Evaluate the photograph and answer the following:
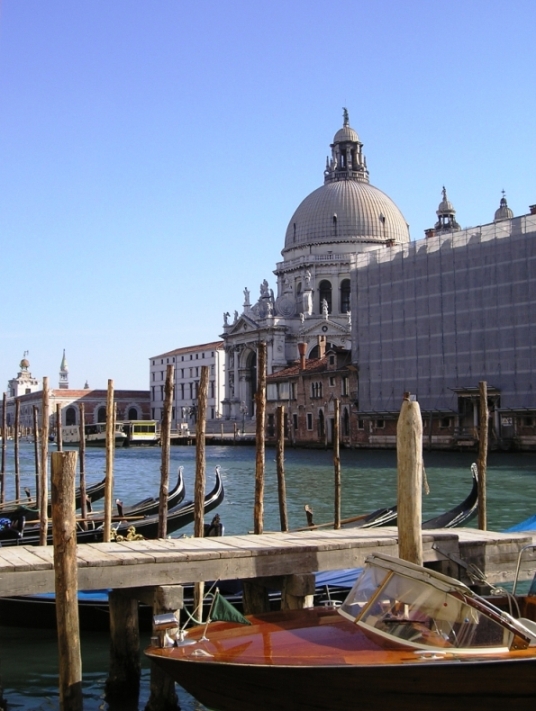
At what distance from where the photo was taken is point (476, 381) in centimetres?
3172

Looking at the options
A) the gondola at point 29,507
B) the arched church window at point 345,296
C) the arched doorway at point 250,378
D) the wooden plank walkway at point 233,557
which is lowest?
the gondola at point 29,507

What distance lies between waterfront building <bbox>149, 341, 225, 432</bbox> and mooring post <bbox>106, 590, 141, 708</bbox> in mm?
54590

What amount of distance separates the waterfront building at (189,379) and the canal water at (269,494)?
25129mm

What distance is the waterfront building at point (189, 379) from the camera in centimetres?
6512

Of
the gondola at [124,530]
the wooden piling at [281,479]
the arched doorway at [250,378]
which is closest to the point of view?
the gondola at [124,530]

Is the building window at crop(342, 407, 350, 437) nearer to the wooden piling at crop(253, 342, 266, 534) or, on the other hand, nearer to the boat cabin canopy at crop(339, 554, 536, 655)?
the wooden piling at crop(253, 342, 266, 534)

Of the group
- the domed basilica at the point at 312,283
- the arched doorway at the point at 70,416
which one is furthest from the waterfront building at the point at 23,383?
the domed basilica at the point at 312,283

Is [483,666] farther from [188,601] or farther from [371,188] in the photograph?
[371,188]

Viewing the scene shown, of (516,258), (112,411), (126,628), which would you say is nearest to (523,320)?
(516,258)

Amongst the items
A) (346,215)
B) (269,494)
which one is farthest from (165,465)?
(346,215)

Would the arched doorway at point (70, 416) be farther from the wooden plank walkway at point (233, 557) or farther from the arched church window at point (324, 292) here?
the wooden plank walkway at point (233, 557)

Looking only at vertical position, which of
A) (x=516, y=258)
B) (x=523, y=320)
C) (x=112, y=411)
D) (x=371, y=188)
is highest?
(x=371, y=188)

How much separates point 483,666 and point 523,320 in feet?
87.2

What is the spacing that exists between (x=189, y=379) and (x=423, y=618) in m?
64.5
